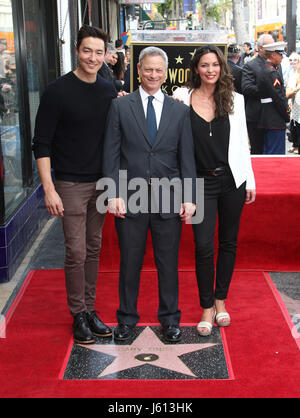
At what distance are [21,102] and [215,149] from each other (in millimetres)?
3137

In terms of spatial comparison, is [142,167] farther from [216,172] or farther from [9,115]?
[9,115]

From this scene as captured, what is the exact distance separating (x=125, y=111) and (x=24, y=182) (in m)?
3.02

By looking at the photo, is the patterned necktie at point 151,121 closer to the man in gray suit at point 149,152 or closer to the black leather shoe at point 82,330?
the man in gray suit at point 149,152

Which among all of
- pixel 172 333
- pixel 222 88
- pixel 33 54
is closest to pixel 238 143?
pixel 222 88

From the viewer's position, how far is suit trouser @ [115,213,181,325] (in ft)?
12.1

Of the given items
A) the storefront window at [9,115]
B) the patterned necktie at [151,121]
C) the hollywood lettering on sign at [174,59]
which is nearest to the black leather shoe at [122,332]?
the patterned necktie at [151,121]

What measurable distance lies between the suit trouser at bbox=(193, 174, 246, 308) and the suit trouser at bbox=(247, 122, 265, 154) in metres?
4.66

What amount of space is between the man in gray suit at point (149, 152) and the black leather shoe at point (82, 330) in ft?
1.65

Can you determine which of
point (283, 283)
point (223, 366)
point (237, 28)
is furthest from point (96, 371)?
point (237, 28)

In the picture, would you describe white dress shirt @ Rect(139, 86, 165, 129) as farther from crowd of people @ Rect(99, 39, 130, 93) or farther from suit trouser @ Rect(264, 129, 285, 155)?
suit trouser @ Rect(264, 129, 285, 155)

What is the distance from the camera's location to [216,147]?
368cm

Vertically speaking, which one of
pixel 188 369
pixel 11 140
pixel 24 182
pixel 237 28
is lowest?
pixel 188 369

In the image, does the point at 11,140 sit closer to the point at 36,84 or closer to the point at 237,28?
the point at 36,84

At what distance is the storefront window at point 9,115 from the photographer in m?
5.37
